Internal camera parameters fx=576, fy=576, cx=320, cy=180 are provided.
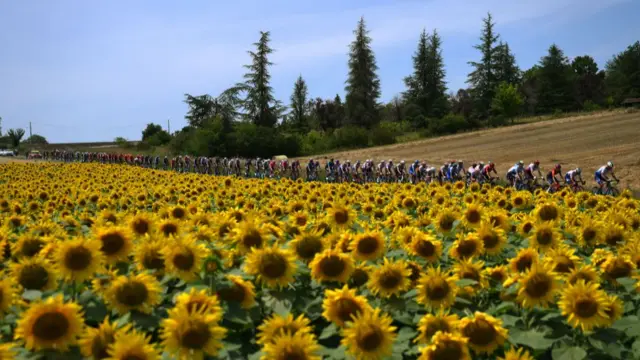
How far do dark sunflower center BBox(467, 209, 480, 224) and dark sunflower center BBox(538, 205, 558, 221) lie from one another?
2.15 ft

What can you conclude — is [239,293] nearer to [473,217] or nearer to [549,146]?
[473,217]

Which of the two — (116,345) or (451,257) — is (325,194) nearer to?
(451,257)

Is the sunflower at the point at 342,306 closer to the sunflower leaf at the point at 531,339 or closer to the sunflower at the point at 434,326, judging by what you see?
the sunflower at the point at 434,326

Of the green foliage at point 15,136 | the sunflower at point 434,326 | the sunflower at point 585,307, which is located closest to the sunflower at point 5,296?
the sunflower at point 434,326

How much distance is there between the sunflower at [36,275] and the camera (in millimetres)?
2859

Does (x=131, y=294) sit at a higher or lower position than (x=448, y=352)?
higher

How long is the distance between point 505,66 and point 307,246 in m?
99.0

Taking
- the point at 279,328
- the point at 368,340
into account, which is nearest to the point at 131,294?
the point at 279,328

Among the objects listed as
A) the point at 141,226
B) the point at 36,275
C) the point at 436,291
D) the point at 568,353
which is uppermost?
the point at 141,226

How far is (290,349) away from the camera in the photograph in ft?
7.20

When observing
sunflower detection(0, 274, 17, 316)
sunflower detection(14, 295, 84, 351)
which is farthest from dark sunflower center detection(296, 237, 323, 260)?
sunflower detection(0, 274, 17, 316)

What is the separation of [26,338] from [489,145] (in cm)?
5776

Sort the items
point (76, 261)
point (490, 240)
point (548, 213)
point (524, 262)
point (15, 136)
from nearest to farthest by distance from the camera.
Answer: point (76, 261), point (524, 262), point (490, 240), point (548, 213), point (15, 136)

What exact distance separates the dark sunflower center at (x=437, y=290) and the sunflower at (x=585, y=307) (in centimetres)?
55
